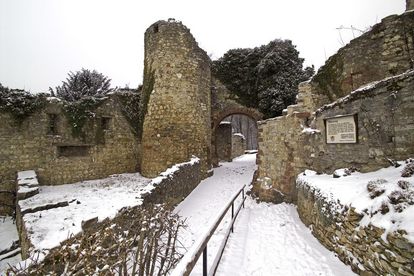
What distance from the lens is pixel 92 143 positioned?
11.4 m

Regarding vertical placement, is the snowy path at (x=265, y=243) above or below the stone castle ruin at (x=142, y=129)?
below

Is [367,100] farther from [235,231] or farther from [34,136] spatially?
[34,136]

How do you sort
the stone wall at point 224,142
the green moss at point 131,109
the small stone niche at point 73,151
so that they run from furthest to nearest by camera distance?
the stone wall at point 224,142 < the green moss at point 131,109 < the small stone niche at point 73,151

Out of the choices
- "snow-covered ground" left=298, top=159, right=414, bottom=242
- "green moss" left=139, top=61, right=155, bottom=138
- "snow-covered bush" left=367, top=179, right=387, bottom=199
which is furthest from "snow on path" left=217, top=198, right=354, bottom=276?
"green moss" left=139, top=61, right=155, bottom=138

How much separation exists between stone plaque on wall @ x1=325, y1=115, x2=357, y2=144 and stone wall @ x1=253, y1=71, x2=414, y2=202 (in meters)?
0.09

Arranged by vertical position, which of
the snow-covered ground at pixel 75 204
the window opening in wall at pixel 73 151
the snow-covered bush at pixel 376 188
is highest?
the window opening in wall at pixel 73 151

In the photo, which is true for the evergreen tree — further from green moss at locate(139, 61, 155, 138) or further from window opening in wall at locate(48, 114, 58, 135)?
window opening in wall at locate(48, 114, 58, 135)

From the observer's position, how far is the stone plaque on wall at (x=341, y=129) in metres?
4.67

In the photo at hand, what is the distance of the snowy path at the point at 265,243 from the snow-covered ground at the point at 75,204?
6.28ft

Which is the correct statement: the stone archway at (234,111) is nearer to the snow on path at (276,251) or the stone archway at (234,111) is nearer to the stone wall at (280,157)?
the stone wall at (280,157)

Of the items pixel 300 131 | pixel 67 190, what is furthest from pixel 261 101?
pixel 67 190

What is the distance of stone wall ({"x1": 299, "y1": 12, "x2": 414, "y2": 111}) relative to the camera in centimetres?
604

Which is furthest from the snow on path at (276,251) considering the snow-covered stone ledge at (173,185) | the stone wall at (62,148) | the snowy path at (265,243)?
the stone wall at (62,148)

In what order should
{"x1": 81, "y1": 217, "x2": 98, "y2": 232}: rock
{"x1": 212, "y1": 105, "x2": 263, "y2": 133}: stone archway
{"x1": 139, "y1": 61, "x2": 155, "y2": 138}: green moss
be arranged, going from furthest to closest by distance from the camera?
{"x1": 212, "y1": 105, "x2": 263, "y2": 133}: stone archway < {"x1": 139, "y1": 61, "x2": 155, "y2": 138}: green moss < {"x1": 81, "y1": 217, "x2": 98, "y2": 232}: rock
